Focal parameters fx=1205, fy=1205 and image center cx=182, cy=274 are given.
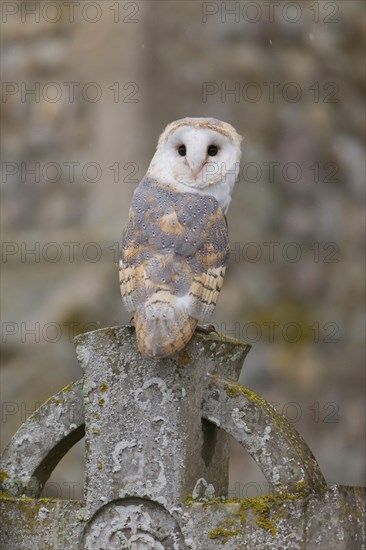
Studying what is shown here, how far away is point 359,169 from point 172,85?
1594 mm

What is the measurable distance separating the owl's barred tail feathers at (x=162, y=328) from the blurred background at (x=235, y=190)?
426 cm

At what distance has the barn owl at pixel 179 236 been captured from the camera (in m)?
3.67

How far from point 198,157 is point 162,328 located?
92 cm

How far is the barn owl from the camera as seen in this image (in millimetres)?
3666

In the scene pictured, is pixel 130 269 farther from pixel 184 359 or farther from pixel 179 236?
pixel 184 359

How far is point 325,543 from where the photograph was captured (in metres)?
3.36

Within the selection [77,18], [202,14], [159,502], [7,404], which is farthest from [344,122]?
[159,502]


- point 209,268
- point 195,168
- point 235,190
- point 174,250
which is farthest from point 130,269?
point 235,190

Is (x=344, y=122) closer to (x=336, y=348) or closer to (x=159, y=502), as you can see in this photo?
(x=336, y=348)

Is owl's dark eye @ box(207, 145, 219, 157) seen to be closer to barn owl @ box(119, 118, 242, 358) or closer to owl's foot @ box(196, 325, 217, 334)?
barn owl @ box(119, 118, 242, 358)

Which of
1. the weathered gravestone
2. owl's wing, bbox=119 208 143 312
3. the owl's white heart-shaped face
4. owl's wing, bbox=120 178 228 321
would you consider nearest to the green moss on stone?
the weathered gravestone

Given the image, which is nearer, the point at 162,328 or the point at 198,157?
the point at 162,328

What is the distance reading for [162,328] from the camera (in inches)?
141

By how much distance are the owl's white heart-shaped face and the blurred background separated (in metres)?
3.50
